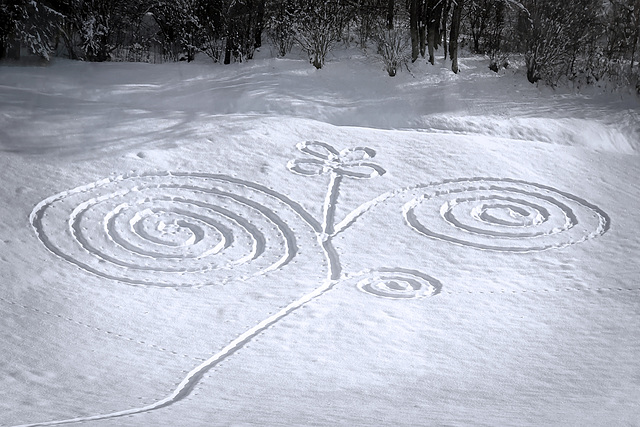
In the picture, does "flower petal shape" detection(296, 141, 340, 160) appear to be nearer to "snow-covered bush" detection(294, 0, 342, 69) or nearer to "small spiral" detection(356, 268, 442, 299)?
"small spiral" detection(356, 268, 442, 299)

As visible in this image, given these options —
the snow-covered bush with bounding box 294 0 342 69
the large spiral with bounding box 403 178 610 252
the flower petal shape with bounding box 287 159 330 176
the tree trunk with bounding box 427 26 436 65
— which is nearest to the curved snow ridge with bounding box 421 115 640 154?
the large spiral with bounding box 403 178 610 252

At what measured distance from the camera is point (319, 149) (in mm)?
9148

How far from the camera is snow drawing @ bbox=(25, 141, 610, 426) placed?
6.84 meters

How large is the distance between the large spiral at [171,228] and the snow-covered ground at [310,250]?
2cm

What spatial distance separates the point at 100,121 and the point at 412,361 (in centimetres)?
521

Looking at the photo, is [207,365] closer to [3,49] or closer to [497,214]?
[497,214]

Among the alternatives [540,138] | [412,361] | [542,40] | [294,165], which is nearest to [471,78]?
[542,40]

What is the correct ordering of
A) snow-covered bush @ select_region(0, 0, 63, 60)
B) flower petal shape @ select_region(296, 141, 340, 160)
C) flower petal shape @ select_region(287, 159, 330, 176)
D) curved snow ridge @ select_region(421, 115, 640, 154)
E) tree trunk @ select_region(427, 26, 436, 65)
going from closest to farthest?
flower petal shape @ select_region(287, 159, 330, 176) < flower petal shape @ select_region(296, 141, 340, 160) < curved snow ridge @ select_region(421, 115, 640, 154) < snow-covered bush @ select_region(0, 0, 63, 60) < tree trunk @ select_region(427, 26, 436, 65)

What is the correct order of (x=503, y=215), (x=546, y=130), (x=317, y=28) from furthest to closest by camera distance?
(x=317, y=28) → (x=546, y=130) → (x=503, y=215)

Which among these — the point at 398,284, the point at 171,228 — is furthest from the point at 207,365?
the point at 171,228

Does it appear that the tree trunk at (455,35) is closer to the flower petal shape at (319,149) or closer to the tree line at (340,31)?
the tree line at (340,31)

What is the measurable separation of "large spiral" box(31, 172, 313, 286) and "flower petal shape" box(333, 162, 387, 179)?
0.97m

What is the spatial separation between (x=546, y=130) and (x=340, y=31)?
399cm

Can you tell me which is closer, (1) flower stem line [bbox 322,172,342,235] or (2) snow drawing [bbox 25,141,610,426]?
(2) snow drawing [bbox 25,141,610,426]
